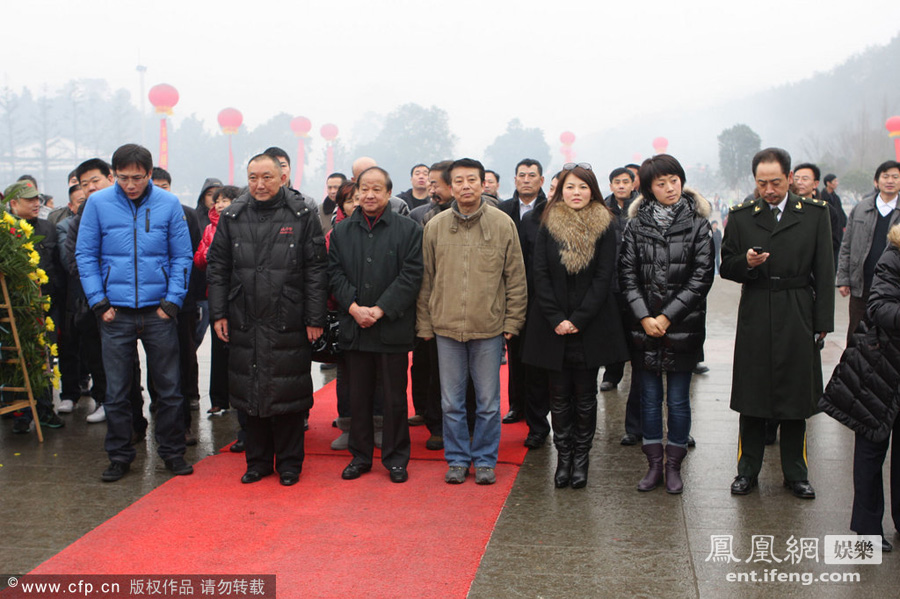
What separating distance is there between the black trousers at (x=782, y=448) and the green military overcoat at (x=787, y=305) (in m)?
0.13

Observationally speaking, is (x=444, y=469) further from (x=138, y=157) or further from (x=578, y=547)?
(x=138, y=157)

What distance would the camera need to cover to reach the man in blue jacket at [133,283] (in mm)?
4410

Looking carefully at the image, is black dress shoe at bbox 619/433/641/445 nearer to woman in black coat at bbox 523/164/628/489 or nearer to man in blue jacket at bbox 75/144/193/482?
woman in black coat at bbox 523/164/628/489

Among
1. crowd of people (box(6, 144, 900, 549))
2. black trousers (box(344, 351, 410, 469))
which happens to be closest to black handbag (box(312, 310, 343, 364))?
crowd of people (box(6, 144, 900, 549))

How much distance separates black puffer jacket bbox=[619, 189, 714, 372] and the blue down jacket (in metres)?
2.72

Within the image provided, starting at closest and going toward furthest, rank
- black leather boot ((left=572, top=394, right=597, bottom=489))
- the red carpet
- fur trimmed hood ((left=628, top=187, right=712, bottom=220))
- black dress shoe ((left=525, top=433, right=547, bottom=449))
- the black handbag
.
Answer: the red carpet
fur trimmed hood ((left=628, top=187, right=712, bottom=220))
black leather boot ((left=572, top=394, right=597, bottom=489))
the black handbag
black dress shoe ((left=525, top=433, right=547, bottom=449))

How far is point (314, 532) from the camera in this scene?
3654 mm

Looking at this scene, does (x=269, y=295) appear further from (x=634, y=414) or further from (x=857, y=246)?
(x=857, y=246)

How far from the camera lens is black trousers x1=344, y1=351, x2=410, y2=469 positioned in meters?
4.41

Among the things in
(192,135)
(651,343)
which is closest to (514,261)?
(651,343)

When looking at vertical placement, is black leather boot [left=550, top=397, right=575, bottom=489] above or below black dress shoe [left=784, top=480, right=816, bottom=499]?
above

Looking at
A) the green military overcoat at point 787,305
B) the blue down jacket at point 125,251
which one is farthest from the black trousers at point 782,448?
the blue down jacket at point 125,251

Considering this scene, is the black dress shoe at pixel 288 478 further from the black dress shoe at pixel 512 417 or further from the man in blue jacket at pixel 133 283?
the black dress shoe at pixel 512 417

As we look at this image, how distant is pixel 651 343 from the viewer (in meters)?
4.07
